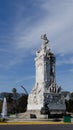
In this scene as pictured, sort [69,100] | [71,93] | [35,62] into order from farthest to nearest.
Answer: [71,93] → [69,100] → [35,62]

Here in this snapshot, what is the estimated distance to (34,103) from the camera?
65.0m

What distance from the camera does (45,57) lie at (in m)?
65.2

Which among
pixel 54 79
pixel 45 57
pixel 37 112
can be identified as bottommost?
pixel 37 112

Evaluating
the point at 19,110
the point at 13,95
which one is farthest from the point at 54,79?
the point at 13,95

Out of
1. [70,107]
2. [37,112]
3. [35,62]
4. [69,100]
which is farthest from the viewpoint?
[69,100]

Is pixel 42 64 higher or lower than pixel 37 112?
higher

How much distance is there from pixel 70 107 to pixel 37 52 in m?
24.5

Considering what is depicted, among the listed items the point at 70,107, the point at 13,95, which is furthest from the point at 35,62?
the point at 13,95

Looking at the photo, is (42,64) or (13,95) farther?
(13,95)

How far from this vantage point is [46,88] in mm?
64125

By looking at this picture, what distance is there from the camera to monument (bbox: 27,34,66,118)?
→ 207 feet

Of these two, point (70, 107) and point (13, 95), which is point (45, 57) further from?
point (13, 95)

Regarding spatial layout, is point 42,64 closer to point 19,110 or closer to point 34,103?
point 34,103

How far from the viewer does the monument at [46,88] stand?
6311cm
